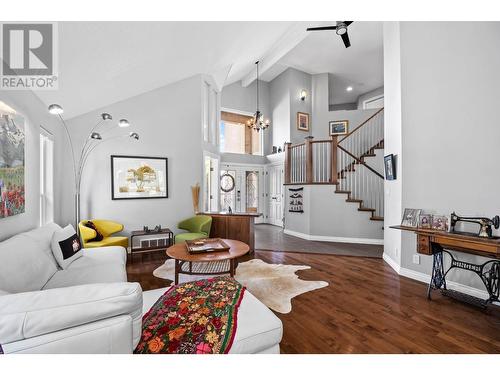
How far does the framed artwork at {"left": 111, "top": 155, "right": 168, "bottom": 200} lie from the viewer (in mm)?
4578

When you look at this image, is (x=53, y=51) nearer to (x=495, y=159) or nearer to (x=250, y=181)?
(x=495, y=159)

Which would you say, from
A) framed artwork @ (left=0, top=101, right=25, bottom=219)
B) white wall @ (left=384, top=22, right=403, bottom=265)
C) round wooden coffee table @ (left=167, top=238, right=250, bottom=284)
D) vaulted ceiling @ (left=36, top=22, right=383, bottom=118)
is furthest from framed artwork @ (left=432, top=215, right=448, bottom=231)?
framed artwork @ (left=0, top=101, right=25, bottom=219)

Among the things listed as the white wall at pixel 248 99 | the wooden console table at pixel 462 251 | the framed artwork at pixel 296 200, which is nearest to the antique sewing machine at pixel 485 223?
the wooden console table at pixel 462 251

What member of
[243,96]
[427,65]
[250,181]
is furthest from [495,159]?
[243,96]

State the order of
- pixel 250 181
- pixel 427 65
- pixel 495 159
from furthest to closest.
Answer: pixel 250 181 < pixel 427 65 < pixel 495 159

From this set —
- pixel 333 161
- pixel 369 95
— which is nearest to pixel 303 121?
pixel 333 161

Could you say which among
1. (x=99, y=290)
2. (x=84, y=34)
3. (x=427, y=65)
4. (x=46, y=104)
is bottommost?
(x=99, y=290)

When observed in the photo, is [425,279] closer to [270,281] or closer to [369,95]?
[270,281]

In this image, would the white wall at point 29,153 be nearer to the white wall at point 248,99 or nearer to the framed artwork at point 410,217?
the framed artwork at point 410,217

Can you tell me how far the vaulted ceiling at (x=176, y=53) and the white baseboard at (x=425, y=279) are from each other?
14.7 feet

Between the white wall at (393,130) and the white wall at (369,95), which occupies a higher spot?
the white wall at (369,95)

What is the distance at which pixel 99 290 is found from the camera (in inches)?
43.6

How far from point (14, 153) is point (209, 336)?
2645 millimetres

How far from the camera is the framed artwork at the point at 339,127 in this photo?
7420 millimetres
